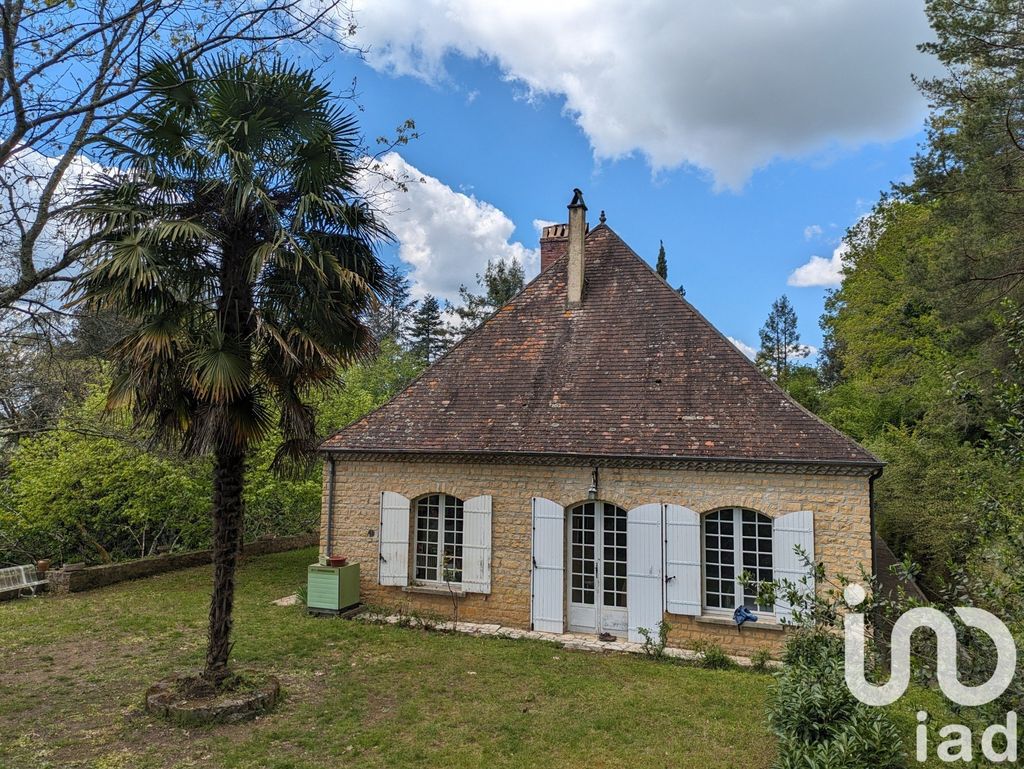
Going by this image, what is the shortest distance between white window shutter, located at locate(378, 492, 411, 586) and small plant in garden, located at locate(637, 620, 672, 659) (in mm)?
4447

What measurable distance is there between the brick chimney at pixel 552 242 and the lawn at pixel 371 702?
8.87m

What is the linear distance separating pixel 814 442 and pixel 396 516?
7399mm

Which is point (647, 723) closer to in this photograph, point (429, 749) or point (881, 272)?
point (429, 749)

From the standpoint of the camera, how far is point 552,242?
1449 centimetres

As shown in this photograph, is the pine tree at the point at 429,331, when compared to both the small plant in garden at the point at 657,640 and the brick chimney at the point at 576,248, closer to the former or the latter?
the brick chimney at the point at 576,248

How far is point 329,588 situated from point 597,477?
5.34m

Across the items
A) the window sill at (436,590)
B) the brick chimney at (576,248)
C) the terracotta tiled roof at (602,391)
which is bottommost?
the window sill at (436,590)

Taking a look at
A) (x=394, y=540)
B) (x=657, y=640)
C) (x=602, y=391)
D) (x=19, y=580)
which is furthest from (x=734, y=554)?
(x=19, y=580)

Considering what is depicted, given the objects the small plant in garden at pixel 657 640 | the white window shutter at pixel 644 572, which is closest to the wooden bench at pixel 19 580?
the white window shutter at pixel 644 572

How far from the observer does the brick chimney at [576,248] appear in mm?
12219

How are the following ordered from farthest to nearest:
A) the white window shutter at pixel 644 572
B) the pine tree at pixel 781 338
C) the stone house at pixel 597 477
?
the pine tree at pixel 781 338 → the white window shutter at pixel 644 572 → the stone house at pixel 597 477

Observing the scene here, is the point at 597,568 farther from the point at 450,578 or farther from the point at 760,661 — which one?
the point at 760,661

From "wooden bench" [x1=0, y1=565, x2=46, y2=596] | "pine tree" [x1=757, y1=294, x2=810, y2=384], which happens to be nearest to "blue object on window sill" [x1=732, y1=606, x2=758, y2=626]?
"wooden bench" [x1=0, y1=565, x2=46, y2=596]

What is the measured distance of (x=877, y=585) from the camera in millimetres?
4336
